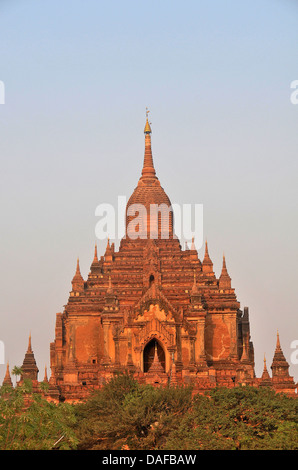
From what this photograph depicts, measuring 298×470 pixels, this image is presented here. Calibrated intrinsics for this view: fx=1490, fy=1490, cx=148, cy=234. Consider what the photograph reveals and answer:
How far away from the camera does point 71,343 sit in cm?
10175

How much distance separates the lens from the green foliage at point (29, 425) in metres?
→ 65.8

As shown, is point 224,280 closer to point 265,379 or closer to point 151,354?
point 151,354

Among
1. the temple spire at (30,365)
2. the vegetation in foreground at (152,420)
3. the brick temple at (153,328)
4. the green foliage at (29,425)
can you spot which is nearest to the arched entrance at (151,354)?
the brick temple at (153,328)

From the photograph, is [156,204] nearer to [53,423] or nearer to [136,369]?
[136,369]

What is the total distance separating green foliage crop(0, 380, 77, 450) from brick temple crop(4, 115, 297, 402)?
20.6 meters

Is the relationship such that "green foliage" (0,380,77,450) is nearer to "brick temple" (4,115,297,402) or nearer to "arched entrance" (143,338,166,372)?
"brick temple" (4,115,297,402)

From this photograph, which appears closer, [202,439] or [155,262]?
[202,439]

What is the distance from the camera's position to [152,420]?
7606 centimetres

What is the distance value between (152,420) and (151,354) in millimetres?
23237

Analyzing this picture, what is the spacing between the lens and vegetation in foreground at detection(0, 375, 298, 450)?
67500mm

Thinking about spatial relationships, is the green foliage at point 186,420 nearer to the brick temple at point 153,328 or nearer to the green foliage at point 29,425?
the green foliage at point 29,425
